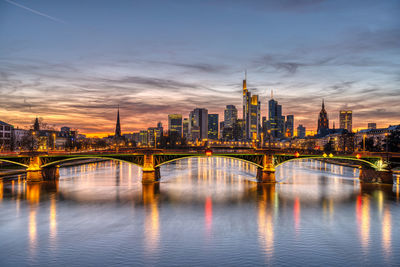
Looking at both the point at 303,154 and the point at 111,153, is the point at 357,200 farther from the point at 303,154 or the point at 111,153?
the point at 111,153

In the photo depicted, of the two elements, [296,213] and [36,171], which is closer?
[296,213]

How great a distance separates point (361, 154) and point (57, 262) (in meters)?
86.5

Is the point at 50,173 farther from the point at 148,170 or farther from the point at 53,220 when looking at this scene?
the point at 53,220

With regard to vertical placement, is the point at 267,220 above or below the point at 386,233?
above

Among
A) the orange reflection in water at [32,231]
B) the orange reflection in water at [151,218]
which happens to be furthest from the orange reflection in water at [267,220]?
the orange reflection in water at [32,231]

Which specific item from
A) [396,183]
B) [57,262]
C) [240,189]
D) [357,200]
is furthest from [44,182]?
[396,183]

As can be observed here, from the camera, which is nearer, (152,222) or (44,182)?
(152,222)

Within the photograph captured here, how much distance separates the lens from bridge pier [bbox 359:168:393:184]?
86.0 metres

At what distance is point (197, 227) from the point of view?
147 feet

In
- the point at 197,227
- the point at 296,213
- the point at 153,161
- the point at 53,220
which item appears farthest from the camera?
the point at 153,161

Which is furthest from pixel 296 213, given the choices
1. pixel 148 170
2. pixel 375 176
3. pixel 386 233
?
pixel 375 176

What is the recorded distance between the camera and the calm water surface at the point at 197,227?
3394cm

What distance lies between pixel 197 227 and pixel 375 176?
66.1m

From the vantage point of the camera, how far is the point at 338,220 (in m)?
49.5
